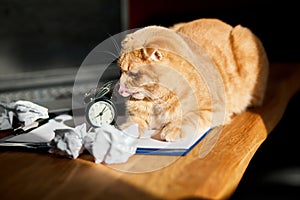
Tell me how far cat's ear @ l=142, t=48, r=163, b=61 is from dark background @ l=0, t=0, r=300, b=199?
80 cm

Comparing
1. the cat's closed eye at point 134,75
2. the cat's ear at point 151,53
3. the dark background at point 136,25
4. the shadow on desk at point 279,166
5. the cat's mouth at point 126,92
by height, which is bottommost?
the shadow on desk at point 279,166

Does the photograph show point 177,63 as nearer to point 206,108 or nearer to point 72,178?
point 206,108

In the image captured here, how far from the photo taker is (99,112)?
1.23 meters

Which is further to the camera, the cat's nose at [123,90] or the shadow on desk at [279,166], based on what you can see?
the shadow on desk at [279,166]

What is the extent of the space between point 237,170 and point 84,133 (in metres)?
0.42

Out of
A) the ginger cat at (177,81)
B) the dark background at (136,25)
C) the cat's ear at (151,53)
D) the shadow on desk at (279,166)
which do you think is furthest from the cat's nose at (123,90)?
the dark background at (136,25)

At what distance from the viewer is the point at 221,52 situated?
1479 millimetres

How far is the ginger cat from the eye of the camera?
1193 mm

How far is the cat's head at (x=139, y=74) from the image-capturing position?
46.6 inches

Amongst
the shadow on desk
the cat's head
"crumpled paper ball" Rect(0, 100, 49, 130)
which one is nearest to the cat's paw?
the cat's head

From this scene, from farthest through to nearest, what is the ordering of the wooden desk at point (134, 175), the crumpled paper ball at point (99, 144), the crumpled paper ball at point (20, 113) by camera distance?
the crumpled paper ball at point (20, 113)
the crumpled paper ball at point (99, 144)
the wooden desk at point (134, 175)

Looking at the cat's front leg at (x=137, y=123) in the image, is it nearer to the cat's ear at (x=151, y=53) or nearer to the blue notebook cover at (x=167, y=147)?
the blue notebook cover at (x=167, y=147)

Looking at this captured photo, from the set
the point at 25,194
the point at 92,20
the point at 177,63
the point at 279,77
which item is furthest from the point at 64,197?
the point at 92,20

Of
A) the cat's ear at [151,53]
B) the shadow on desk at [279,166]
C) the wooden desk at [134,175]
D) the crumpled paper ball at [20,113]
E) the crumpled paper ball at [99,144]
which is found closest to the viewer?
the wooden desk at [134,175]
